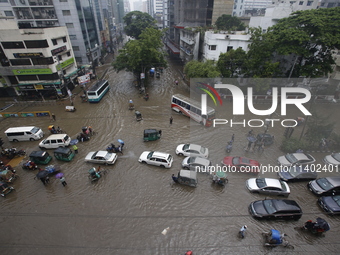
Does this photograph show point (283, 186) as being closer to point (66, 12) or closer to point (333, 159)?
point (333, 159)

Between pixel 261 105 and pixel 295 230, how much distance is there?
20050mm

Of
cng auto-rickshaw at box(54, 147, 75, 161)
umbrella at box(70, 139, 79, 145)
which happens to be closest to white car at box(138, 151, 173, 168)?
cng auto-rickshaw at box(54, 147, 75, 161)

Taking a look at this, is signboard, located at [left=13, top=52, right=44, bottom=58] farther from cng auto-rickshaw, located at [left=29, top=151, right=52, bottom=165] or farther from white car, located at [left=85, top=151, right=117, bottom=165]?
white car, located at [left=85, top=151, right=117, bottom=165]

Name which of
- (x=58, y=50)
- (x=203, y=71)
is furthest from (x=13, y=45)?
(x=203, y=71)

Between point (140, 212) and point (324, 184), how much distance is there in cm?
1441

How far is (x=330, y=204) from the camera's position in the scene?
12820 millimetres

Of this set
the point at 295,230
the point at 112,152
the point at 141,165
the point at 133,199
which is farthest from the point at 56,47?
the point at 295,230

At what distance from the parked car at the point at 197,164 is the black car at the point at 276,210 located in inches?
183

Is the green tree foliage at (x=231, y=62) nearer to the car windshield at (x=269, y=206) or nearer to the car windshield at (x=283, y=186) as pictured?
the car windshield at (x=283, y=186)

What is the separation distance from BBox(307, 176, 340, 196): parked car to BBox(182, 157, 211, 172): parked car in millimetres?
8307

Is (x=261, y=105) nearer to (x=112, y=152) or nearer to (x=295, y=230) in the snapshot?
(x=295, y=230)

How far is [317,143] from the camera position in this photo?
61.6 ft

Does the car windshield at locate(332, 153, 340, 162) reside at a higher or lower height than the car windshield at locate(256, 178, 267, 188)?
higher

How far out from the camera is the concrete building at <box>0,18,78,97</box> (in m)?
26.5
